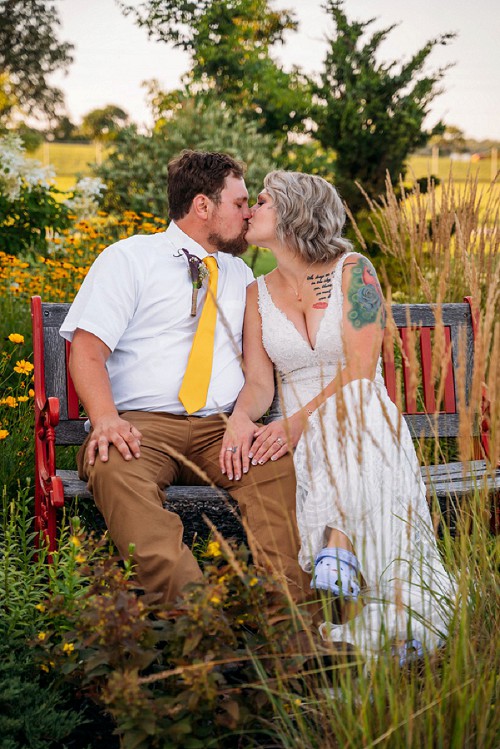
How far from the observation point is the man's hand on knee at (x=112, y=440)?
3.00m

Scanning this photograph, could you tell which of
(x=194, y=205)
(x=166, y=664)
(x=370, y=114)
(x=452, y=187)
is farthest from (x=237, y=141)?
(x=166, y=664)

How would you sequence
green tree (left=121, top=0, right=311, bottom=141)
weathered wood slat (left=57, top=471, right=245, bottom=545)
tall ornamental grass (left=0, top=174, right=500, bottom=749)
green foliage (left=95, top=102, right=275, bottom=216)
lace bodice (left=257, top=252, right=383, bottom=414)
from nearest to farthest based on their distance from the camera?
tall ornamental grass (left=0, top=174, right=500, bottom=749) → weathered wood slat (left=57, top=471, right=245, bottom=545) → lace bodice (left=257, top=252, right=383, bottom=414) → green foliage (left=95, top=102, right=275, bottom=216) → green tree (left=121, top=0, right=311, bottom=141)

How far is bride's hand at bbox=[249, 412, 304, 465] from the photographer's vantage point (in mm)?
3158

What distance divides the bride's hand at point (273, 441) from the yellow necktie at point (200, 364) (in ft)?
1.19

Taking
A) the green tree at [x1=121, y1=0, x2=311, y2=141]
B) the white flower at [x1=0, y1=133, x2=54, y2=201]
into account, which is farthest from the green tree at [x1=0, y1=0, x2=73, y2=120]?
the white flower at [x1=0, y1=133, x2=54, y2=201]

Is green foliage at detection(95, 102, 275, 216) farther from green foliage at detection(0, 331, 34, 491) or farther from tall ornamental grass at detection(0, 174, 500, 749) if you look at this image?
tall ornamental grass at detection(0, 174, 500, 749)

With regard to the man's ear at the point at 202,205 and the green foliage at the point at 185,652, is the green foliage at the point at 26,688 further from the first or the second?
the man's ear at the point at 202,205

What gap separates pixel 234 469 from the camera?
3225 millimetres

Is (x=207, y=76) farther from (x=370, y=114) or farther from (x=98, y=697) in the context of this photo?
(x=98, y=697)

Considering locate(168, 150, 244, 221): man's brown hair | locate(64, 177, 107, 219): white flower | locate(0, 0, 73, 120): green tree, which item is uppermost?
locate(0, 0, 73, 120): green tree

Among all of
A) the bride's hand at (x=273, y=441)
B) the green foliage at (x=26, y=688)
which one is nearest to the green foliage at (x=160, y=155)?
the bride's hand at (x=273, y=441)

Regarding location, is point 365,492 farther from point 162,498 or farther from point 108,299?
point 108,299

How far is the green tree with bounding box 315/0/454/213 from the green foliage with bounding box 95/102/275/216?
123 centimetres

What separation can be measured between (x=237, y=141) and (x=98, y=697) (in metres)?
8.38
